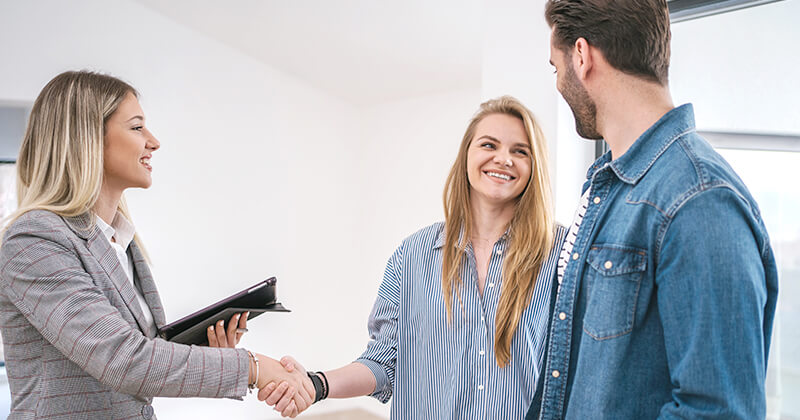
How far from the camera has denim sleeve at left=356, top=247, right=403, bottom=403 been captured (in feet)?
6.32

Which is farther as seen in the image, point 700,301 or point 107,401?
point 107,401

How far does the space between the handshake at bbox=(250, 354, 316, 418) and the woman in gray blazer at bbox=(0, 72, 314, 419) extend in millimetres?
44

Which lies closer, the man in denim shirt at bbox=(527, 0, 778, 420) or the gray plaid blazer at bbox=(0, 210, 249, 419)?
the man in denim shirt at bbox=(527, 0, 778, 420)

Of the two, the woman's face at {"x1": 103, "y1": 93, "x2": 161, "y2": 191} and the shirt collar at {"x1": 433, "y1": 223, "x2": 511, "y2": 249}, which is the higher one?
the woman's face at {"x1": 103, "y1": 93, "x2": 161, "y2": 191}

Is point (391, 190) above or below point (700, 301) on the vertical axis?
above

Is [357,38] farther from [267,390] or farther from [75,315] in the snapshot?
[75,315]

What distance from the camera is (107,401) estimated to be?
1517mm

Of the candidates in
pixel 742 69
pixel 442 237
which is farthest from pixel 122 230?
pixel 742 69

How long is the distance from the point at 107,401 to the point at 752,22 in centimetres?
226

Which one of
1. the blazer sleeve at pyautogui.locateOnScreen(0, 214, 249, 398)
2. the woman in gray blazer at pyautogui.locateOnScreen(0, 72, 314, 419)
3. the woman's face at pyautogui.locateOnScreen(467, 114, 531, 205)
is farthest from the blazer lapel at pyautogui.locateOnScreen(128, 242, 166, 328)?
the woman's face at pyautogui.locateOnScreen(467, 114, 531, 205)

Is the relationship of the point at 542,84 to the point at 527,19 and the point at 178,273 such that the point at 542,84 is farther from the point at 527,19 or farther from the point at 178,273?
the point at 178,273

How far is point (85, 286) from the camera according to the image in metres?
1.47

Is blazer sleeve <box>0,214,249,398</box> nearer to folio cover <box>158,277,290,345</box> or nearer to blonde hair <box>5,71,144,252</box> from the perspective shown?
blonde hair <box>5,71,144,252</box>

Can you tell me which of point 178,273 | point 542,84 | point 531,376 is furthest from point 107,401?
point 178,273
